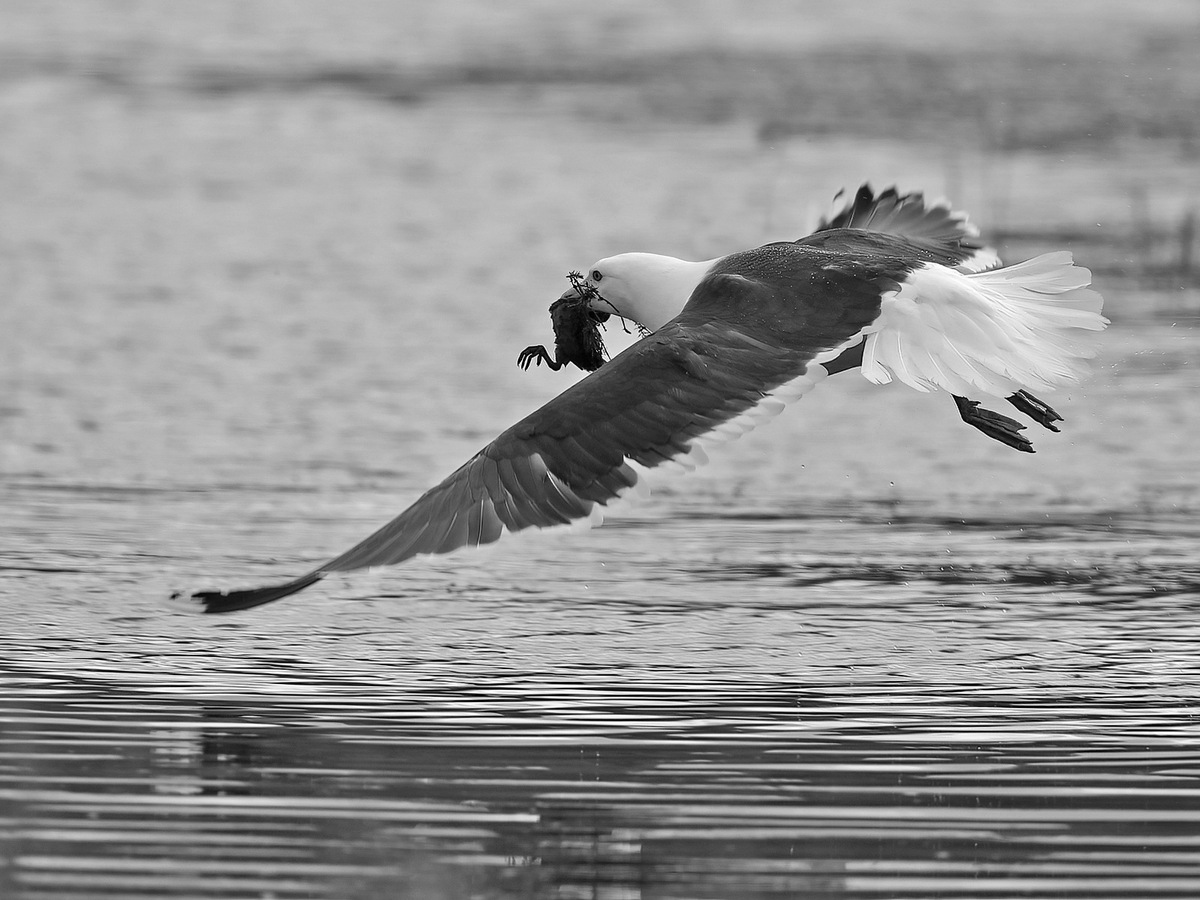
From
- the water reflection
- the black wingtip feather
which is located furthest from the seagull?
the water reflection

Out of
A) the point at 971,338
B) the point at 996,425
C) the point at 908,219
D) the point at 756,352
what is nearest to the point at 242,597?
the point at 756,352

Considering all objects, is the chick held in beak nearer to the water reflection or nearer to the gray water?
the gray water

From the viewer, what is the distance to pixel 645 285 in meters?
7.23

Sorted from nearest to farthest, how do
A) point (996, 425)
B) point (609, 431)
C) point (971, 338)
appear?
point (609, 431)
point (971, 338)
point (996, 425)

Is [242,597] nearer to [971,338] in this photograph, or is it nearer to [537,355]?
[537,355]

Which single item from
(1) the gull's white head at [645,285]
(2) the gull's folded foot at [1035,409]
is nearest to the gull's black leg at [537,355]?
(1) the gull's white head at [645,285]

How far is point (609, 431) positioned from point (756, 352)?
0.61 m

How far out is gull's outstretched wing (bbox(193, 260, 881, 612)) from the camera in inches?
219

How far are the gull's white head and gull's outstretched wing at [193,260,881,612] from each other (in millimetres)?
739

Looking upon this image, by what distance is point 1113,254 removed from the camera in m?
13.6

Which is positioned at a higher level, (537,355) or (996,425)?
(537,355)

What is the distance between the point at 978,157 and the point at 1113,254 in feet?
10.6

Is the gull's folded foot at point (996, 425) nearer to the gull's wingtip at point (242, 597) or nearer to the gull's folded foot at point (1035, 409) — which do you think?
the gull's folded foot at point (1035, 409)

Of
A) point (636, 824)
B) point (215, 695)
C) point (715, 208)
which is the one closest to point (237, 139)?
point (715, 208)
